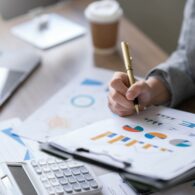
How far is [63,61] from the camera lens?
1.17 m

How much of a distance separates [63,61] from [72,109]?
0.24 metres

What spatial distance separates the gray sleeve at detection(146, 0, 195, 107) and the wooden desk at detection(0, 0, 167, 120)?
117 millimetres

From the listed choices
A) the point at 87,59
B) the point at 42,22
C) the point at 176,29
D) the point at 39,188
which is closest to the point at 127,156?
the point at 39,188

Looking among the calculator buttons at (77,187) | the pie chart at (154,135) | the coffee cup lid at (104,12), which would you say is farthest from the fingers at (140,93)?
the coffee cup lid at (104,12)

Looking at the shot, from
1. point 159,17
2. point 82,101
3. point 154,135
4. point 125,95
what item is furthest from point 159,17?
point 154,135

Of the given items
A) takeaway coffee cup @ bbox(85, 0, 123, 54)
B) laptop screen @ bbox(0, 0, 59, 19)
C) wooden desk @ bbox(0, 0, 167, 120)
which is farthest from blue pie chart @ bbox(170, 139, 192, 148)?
laptop screen @ bbox(0, 0, 59, 19)

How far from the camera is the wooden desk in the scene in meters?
1.00

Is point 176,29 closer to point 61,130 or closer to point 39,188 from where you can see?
point 61,130

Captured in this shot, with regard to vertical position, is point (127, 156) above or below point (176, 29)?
above

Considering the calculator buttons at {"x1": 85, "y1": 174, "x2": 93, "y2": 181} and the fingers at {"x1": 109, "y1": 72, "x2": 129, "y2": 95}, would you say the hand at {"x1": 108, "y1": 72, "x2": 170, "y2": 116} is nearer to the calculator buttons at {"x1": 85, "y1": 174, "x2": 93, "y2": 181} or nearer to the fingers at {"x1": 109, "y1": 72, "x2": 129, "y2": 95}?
the fingers at {"x1": 109, "y1": 72, "x2": 129, "y2": 95}

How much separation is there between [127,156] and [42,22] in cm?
76

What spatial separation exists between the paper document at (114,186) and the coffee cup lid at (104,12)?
1.66ft

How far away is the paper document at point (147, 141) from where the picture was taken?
0.63 meters

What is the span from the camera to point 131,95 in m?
0.83
